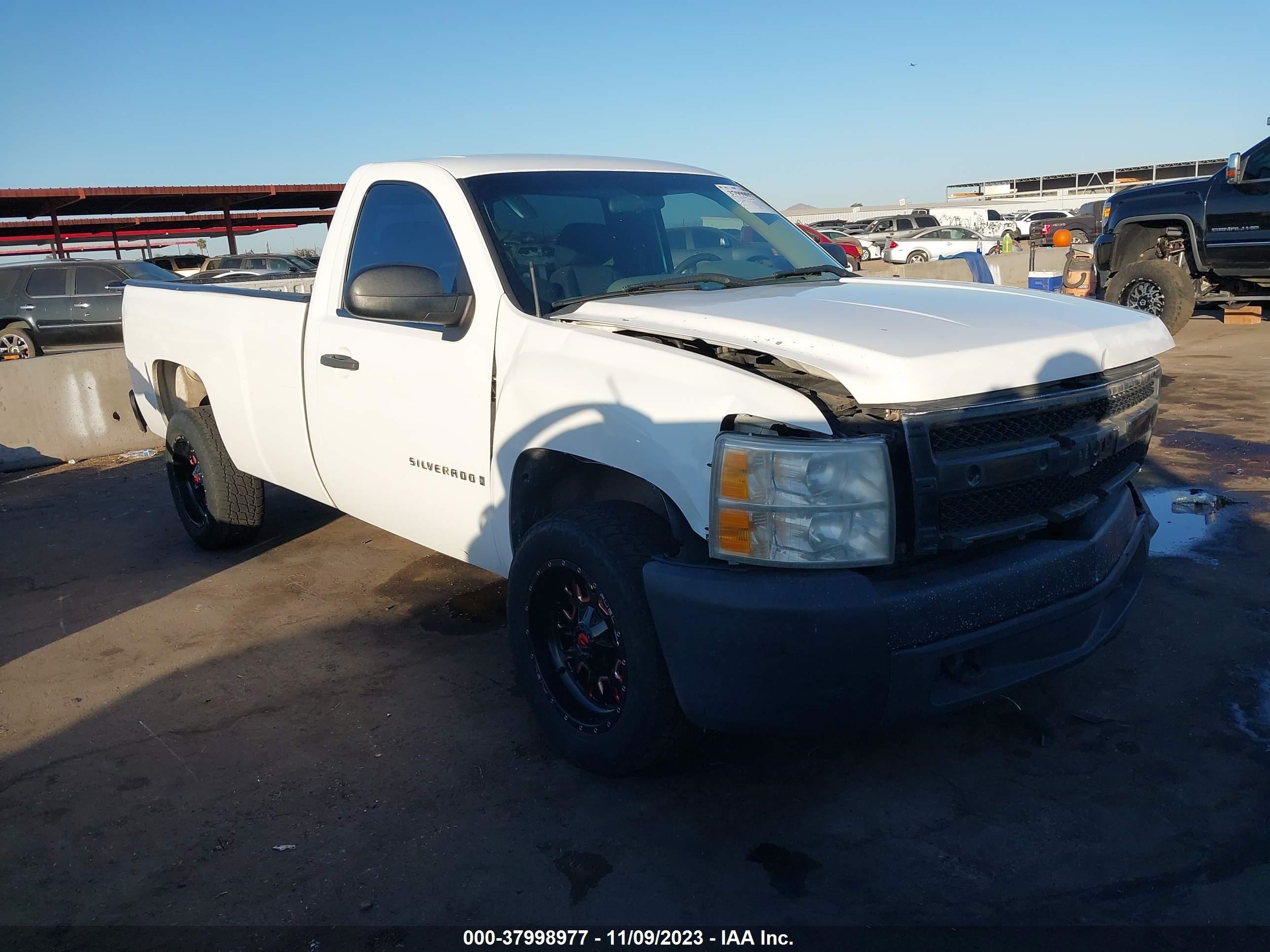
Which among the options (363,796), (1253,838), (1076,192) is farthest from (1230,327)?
(1076,192)

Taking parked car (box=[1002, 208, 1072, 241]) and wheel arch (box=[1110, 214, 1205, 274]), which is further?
parked car (box=[1002, 208, 1072, 241])

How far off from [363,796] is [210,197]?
2900cm

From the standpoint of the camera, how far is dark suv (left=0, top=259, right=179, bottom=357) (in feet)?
52.2

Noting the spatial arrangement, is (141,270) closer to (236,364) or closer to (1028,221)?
(236,364)

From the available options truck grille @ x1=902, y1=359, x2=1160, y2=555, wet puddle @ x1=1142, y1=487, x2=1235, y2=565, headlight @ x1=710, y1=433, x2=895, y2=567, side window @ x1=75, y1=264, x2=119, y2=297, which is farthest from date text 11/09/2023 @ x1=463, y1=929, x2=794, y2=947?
side window @ x1=75, y1=264, x2=119, y2=297

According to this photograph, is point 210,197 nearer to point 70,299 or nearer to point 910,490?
point 70,299

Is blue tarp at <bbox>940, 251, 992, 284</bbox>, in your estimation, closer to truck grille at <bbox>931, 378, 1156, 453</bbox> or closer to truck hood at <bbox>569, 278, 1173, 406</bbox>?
truck hood at <bbox>569, 278, 1173, 406</bbox>

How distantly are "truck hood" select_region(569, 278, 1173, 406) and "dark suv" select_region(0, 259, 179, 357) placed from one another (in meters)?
15.1

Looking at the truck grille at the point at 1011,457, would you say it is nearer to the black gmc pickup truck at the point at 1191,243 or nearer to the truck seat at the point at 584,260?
the truck seat at the point at 584,260

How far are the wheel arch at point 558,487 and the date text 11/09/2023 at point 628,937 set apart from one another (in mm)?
1184

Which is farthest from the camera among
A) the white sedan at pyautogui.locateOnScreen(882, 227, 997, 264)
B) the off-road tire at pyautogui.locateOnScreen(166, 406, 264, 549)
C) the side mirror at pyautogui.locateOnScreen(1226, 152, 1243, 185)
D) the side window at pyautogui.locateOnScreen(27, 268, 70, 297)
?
the white sedan at pyautogui.locateOnScreen(882, 227, 997, 264)

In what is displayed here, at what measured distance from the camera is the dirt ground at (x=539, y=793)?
254 cm

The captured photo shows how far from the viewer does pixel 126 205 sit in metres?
28.5

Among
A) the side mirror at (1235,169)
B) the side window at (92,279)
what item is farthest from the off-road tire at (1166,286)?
the side window at (92,279)
